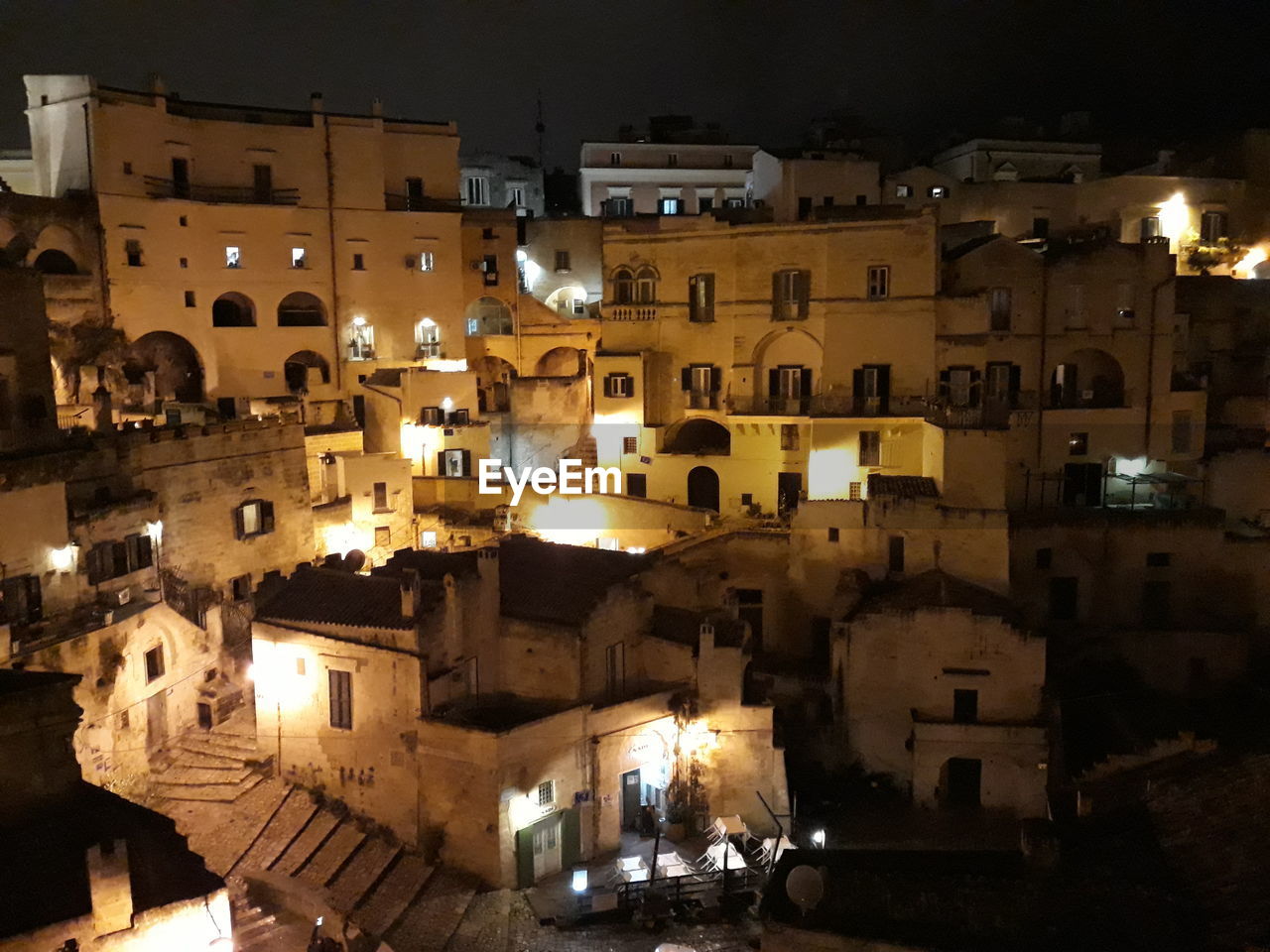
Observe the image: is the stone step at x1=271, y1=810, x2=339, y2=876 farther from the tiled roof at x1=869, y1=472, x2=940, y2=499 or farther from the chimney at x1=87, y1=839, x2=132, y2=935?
the tiled roof at x1=869, y1=472, x2=940, y2=499

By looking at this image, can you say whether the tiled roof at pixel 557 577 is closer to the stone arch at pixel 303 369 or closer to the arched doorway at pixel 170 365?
the stone arch at pixel 303 369

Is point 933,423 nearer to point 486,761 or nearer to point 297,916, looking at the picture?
point 486,761

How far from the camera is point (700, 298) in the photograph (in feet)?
134

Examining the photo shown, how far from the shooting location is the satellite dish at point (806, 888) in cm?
1528

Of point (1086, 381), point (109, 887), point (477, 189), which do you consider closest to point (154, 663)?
point (109, 887)

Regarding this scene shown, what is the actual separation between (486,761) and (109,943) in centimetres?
875

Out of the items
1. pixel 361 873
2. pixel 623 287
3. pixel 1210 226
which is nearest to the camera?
pixel 361 873

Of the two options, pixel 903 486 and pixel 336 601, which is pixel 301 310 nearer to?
pixel 336 601

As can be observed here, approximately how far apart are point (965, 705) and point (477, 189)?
1498 inches

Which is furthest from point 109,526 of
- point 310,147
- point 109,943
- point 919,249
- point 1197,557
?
point 1197,557

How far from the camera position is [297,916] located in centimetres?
2283

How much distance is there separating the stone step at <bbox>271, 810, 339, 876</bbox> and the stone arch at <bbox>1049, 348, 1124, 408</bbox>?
26649 mm

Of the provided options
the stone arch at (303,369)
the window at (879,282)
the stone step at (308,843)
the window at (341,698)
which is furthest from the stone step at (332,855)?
the window at (879,282)

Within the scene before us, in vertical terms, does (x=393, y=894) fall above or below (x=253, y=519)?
below
